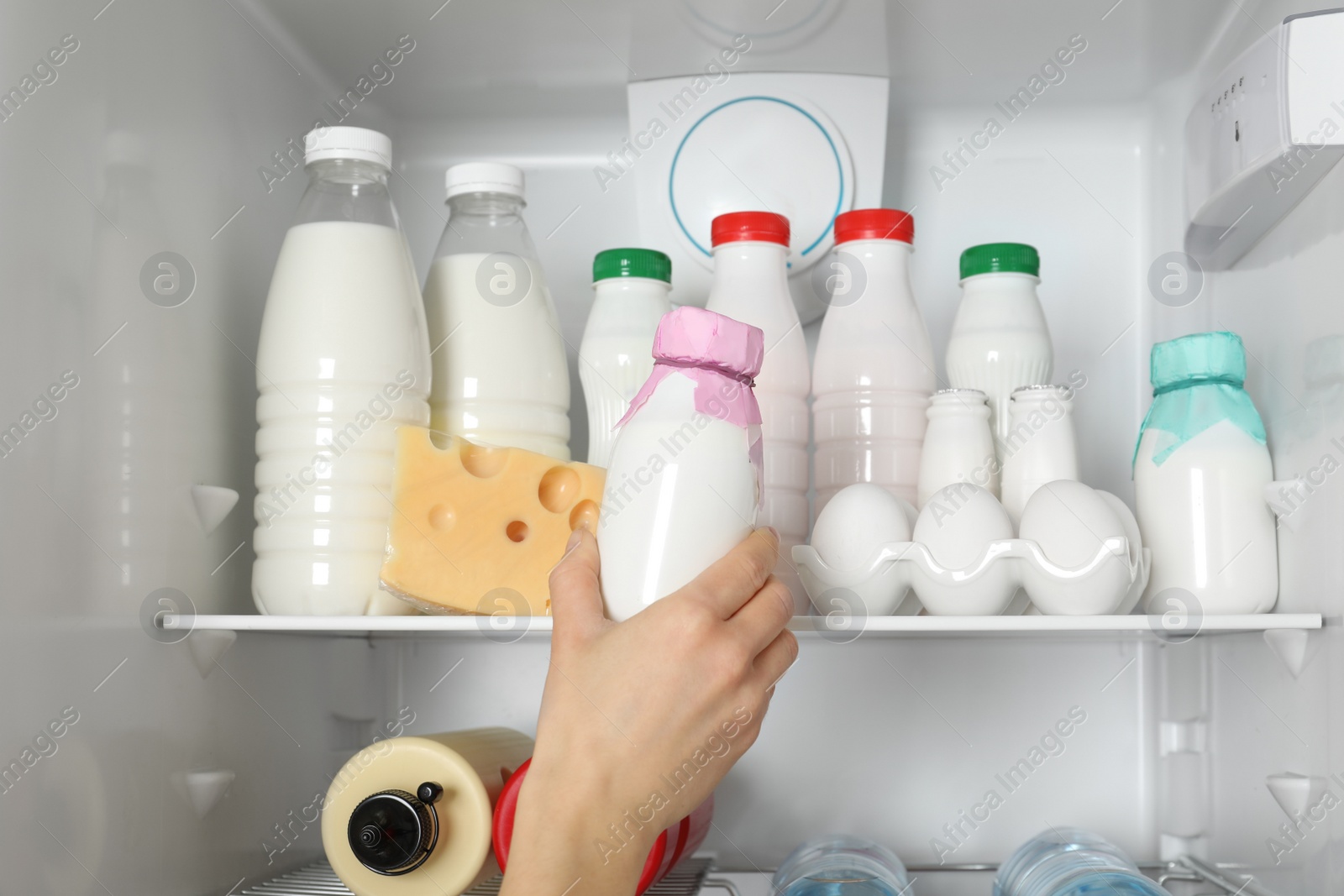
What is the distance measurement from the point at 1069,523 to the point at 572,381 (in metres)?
0.57

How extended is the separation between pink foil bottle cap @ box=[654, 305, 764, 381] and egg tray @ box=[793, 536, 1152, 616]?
0.57 feet

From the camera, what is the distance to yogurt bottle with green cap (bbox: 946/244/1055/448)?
2.76 feet

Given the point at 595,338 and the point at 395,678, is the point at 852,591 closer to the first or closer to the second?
the point at 595,338

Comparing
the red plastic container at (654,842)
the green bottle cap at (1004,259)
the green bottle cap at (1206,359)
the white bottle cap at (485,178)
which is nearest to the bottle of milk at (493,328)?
the white bottle cap at (485,178)

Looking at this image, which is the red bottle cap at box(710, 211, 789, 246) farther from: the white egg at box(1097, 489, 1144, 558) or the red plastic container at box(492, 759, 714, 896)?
the red plastic container at box(492, 759, 714, 896)

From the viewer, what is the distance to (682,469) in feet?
2.03

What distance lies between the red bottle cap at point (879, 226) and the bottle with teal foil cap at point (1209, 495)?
0.76 feet

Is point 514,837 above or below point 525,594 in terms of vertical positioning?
below

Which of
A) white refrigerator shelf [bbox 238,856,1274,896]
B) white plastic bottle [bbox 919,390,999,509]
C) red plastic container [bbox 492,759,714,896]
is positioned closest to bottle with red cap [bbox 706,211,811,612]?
white plastic bottle [bbox 919,390,999,509]

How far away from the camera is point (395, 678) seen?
42.3 inches

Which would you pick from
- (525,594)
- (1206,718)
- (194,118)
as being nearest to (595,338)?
(525,594)

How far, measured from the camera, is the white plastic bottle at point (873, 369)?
2.73 feet

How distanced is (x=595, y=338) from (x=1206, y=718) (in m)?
0.62

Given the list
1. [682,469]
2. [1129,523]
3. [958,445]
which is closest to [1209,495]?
[1129,523]
